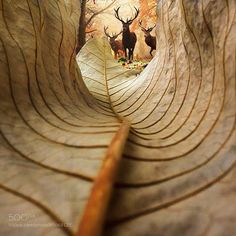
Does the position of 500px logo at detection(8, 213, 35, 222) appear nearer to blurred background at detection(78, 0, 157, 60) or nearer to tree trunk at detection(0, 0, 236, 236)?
tree trunk at detection(0, 0, 236, 236)

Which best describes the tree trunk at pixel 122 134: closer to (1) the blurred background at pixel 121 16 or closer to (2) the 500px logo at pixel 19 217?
(2) the 500px logo at pixel 19 217

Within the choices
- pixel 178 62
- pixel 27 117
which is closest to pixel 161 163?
pixel 27 117

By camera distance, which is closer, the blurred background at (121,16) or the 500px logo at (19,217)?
the 500px logo at (19,217)

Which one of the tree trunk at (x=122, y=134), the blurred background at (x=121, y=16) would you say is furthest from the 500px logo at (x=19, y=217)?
the blurred background at (x=121, y=16)

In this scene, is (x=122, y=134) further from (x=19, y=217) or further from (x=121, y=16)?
(x=121, y=16)

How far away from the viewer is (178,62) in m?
0.91

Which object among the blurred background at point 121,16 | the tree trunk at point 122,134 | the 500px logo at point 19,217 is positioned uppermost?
the blurred background at point 121,16

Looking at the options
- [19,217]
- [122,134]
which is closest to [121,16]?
[122,134]

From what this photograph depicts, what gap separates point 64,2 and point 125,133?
859 millimetres

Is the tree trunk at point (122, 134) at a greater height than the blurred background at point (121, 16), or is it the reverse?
the blurred background at point (121, 16)

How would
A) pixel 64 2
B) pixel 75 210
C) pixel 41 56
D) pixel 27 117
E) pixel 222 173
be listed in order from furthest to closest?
pixel 64 2, pixel 41 56, pixel 27 117, pixel 222 173, pixel 75 210

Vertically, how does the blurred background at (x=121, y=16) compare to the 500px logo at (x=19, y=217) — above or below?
above

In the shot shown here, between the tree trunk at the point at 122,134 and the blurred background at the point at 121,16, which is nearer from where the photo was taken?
the tree trunk at the point at 122,134

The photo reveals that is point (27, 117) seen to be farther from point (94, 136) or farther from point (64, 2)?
point (64, 2)
